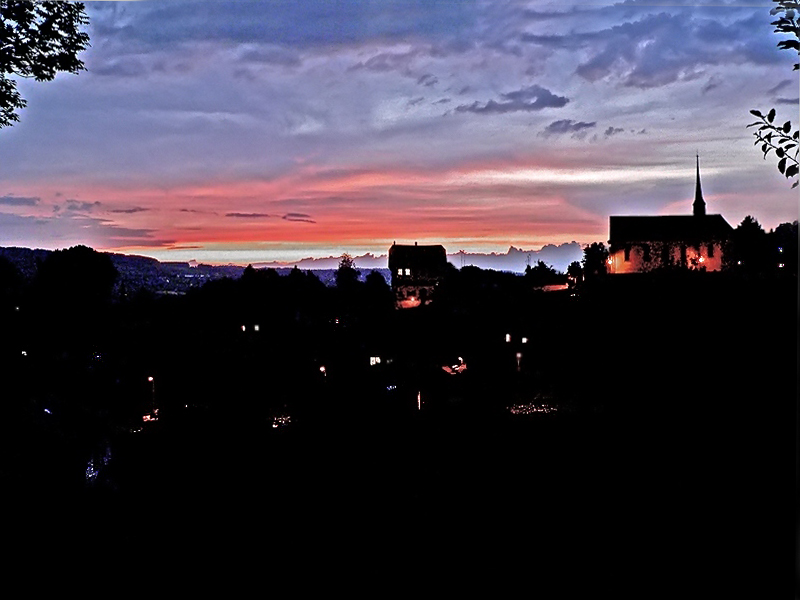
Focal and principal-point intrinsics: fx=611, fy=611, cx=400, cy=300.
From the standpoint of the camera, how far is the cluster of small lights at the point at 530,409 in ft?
43.0

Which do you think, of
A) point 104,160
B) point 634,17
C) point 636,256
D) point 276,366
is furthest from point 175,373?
point 636,256

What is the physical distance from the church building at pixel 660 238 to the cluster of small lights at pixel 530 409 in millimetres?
33326

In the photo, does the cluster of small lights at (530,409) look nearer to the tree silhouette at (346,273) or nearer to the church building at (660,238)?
the church building at (660,238)

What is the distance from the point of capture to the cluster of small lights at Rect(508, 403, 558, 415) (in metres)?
13.1

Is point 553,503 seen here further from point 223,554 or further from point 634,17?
point 634,17

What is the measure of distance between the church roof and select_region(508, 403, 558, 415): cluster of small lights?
37266 millimetres

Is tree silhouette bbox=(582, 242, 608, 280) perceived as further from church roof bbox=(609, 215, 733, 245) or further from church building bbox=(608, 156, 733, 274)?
church roof bbox=(609, 215, 733, 245)

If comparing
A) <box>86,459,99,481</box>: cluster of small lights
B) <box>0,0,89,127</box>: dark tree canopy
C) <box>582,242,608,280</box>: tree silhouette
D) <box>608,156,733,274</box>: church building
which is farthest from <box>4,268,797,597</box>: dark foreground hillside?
<box>608,156,733,274</box>: church building

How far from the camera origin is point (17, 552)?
6105 millimetres

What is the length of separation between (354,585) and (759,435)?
229 inches

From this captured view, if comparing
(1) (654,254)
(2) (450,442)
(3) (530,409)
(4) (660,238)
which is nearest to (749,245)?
(1) (654,254)

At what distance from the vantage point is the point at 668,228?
47.8 m

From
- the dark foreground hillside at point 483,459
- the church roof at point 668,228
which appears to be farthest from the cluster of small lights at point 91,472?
the church roof at point 668,228

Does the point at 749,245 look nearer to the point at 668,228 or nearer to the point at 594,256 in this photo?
the point at 594,256
